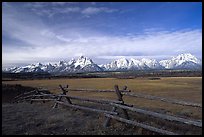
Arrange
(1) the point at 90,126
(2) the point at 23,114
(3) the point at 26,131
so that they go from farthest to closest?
(2) the point at 23,114
(1) the point at 90,126
(3) the point at 26,131

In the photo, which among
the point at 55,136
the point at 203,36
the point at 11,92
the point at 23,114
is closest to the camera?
the point at 203,36

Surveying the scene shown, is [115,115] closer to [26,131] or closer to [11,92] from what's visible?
[26,131]

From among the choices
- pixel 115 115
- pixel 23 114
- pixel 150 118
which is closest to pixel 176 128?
pixel 150 118

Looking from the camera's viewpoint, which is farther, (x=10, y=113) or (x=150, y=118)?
(x=10, y=113)

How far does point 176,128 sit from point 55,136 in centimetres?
438

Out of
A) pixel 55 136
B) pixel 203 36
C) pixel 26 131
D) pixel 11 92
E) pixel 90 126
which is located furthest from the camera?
pixel 11 92

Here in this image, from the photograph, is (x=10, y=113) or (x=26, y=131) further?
(x=10, y=113)

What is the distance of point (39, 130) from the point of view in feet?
27.2

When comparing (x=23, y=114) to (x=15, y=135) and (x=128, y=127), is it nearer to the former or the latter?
(x=15, y=135)

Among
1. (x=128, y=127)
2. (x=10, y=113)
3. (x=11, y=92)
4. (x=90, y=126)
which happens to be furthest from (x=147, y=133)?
(x=11, y=92)

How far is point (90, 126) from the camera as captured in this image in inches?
346

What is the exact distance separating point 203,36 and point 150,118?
4688 mm

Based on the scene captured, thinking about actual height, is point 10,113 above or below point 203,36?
below

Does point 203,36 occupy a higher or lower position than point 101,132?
higher
